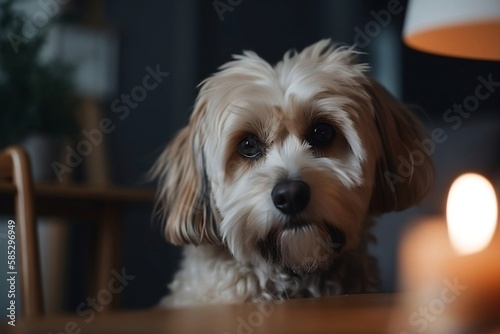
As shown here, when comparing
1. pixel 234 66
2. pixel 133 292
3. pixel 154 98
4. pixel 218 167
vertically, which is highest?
pixel 234 66

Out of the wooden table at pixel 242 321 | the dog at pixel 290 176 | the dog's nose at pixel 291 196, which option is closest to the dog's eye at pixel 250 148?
the dog at pixel 290 176

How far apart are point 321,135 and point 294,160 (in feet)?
0.27

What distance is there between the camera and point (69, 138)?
194 cm

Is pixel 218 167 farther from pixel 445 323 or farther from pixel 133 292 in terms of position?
pixel 133 292

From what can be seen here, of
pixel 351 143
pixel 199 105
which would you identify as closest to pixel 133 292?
pixel 199 105

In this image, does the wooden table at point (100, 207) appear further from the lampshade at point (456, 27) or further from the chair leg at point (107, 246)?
the lampshade at point (456, 27)

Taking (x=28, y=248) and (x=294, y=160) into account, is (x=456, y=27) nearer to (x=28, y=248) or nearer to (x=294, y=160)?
(x=294, y=160)

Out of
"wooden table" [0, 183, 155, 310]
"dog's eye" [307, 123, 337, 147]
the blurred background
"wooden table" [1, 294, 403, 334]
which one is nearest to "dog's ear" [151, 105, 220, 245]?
"dog's eye" [307, 123, 337, 147]

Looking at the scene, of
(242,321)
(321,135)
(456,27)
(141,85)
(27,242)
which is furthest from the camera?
(141,85)

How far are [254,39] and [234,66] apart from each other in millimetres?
465

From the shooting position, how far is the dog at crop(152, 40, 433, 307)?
1.02m

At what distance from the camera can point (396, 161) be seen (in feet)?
3.77

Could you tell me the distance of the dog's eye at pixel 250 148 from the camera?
1.09 m

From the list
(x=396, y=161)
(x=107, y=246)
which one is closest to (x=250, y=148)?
(x=396, y=161)
